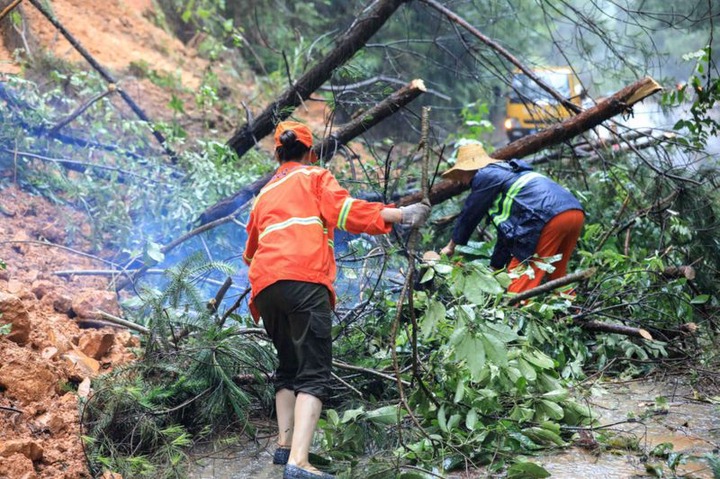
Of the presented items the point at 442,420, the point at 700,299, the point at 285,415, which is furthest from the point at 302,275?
the point at 700,299

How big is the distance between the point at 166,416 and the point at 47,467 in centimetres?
Result: 65

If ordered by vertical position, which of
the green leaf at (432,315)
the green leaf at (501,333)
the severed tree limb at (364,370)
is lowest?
the severed tree limb at (364,370)

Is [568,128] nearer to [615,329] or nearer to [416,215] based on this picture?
[615,329]

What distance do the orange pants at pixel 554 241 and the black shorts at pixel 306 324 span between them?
6.69ft

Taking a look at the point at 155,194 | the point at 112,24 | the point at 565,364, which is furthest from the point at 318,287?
the point at 112,24

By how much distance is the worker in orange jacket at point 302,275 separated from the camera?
316 centimetres

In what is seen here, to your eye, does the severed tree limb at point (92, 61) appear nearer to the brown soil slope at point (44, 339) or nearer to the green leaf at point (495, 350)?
the brown soil slope at point (44, 339)

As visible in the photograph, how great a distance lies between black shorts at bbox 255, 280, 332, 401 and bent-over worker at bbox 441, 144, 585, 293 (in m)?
1.83

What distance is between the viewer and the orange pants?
16.2 ft

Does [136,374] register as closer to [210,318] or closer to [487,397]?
[210,318]

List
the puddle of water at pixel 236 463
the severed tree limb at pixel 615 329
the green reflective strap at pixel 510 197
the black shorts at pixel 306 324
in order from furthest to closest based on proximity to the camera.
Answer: the green reflective strap at pixel 510 197
the severed tree limb at pixel 615 329
the puddle of water at pixel 236 463
the black shorts at pixel 306 324

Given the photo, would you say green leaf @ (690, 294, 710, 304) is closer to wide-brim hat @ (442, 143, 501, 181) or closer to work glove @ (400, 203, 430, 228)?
wide-brim hat @ (442, 143, 501, 181)

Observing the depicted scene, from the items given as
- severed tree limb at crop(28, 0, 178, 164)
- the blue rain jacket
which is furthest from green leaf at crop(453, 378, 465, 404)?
severed tree limb at crop(28, 0, 178, 164)

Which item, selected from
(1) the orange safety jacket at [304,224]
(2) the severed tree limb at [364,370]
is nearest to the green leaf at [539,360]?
(2) the severed tree limb at [364,370]
